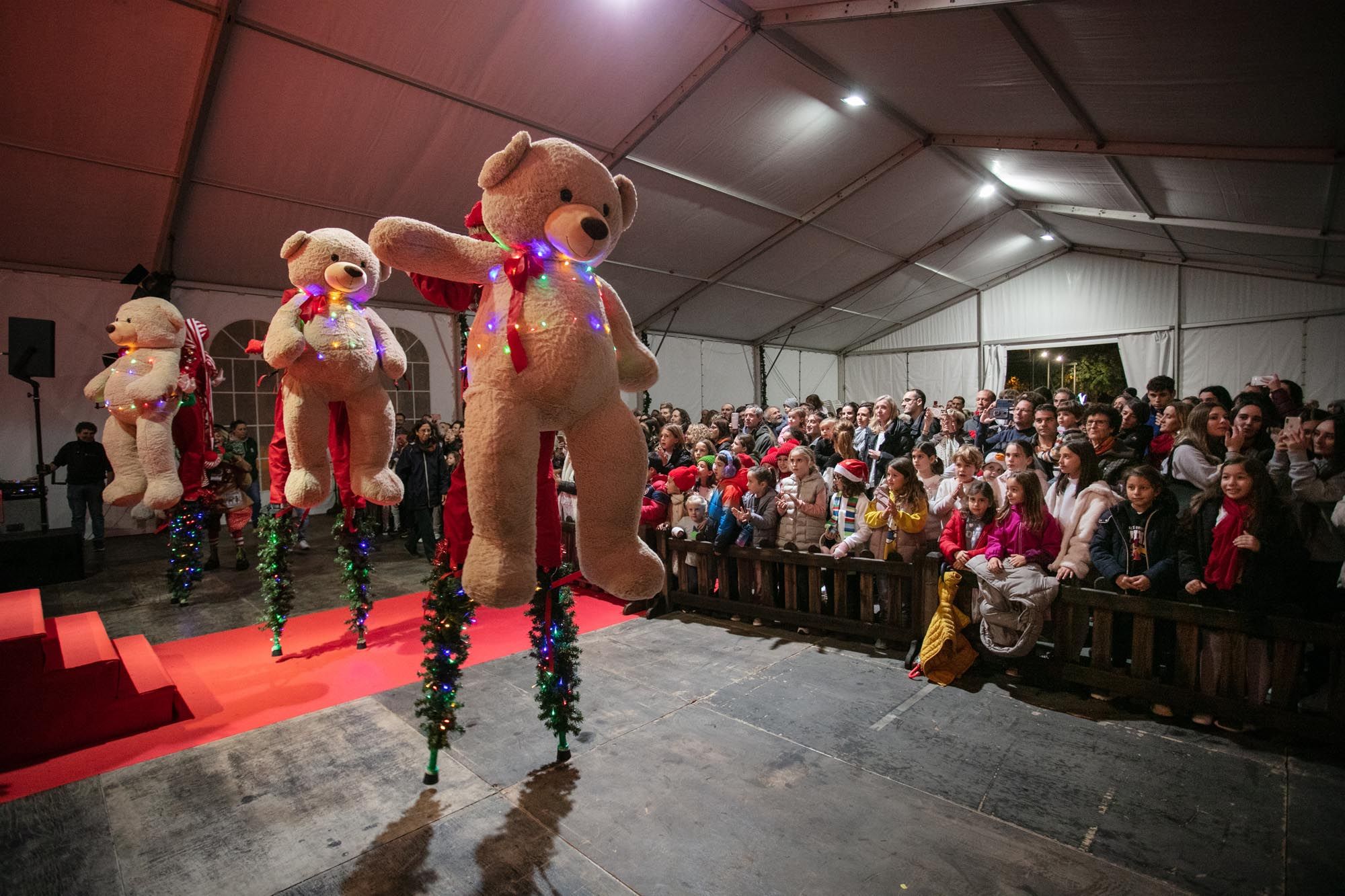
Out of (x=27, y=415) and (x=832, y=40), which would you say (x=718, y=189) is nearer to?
(x=832, y=40)

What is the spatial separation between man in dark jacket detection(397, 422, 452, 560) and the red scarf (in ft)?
20.7

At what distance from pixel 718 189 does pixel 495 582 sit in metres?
7.88

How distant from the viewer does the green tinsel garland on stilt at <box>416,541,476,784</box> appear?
7.88 feet

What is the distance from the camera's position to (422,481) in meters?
6.84

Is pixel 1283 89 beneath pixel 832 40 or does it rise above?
beneath

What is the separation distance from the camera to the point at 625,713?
10.4 ft

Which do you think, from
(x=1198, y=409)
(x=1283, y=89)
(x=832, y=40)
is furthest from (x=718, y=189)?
(x=1198, y=409)

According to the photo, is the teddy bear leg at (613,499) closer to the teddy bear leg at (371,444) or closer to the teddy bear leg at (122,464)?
the teddy bear leg at (371,444)

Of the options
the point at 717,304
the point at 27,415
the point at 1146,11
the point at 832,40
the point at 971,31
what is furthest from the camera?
the point at 717,304

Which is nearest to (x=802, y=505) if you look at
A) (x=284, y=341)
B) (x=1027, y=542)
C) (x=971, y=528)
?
(x=971, y=528)

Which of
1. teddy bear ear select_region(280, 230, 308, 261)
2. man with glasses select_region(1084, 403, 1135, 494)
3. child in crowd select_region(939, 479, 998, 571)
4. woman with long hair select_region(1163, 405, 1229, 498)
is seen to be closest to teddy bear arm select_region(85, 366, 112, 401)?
teddy bear ear select_region(280, 230, 308, 261)

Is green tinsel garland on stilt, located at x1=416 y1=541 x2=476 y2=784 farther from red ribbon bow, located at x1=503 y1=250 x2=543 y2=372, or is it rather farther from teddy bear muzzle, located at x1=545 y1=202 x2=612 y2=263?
teddy bear muzzle, located at x1=545 y1=202 x2=612 y2=263

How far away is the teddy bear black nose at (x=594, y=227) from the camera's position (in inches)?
67.3

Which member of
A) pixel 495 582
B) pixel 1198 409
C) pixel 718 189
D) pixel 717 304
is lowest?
pixel 495 582
